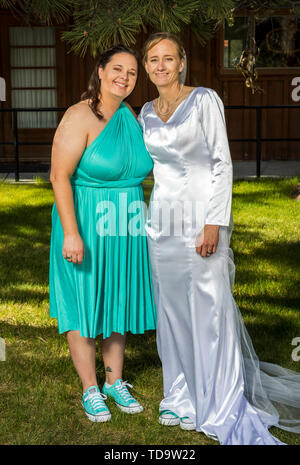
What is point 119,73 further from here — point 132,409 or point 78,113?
point 132,409

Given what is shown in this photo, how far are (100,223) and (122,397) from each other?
3.09 feet

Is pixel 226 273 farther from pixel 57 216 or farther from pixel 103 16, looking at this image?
pixel 103 16

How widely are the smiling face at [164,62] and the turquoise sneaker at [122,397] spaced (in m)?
1.59

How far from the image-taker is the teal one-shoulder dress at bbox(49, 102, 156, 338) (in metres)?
3.19

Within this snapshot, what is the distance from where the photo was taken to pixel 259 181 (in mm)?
9633

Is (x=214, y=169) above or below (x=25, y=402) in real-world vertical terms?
above

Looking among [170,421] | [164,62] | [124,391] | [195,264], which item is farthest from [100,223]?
[170,421]

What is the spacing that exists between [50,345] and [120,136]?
1720mm

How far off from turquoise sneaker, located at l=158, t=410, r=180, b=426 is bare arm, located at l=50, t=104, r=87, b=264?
2.95 ft

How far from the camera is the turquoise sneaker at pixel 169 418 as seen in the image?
10.9ft

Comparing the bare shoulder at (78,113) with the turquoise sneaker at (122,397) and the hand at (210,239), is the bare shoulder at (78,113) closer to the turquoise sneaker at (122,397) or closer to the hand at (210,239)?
the hand at (210,239)

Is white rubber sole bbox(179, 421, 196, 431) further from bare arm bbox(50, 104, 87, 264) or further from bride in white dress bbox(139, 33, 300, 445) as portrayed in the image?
bare arm bbox(50, 104, 87, 264)

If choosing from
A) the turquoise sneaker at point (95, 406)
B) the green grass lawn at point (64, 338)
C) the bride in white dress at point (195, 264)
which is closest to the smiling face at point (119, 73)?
the bride in white dress at point (195, 264)
